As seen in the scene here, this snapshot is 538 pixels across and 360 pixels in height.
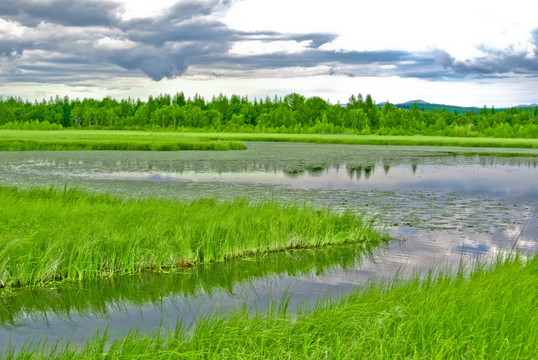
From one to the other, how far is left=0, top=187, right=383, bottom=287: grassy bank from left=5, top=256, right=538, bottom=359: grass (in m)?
3.64

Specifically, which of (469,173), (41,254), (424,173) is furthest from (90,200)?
(469,173)

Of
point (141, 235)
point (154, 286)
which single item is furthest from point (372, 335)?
point (141, 235)

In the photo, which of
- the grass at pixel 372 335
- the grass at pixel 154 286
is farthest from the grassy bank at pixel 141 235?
the grass at pixel 372 335

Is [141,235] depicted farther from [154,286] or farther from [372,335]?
[372,335]

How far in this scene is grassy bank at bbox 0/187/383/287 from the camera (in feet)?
34.7

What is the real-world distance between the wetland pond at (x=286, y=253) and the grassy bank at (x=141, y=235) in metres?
0.40

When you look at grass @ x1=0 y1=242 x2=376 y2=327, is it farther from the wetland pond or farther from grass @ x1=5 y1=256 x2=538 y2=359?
grass @ x1=5 y1=256 x2=538 y2=359

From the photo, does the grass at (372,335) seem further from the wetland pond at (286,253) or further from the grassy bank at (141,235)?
the grassy bank at (141,235)

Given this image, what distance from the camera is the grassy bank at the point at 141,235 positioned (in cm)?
1057

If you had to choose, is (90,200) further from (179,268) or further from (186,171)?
(186,171)

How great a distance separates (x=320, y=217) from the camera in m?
16.0

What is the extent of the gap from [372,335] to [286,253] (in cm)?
705

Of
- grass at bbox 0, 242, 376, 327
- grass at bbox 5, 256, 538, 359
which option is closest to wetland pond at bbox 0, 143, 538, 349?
grass at bbox 0, 242, 376, 327

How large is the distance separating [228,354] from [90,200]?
1352 centimetres
